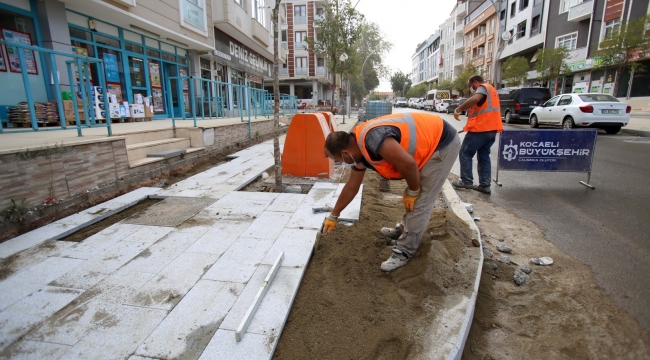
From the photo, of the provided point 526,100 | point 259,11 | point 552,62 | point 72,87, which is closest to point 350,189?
point 72,87

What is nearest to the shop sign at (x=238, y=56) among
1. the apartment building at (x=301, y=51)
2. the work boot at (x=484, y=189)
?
the work boot at (x=484, y=189)

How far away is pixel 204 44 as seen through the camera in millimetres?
13148

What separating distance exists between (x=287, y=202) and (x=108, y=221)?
2.12m

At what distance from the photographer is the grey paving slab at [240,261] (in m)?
2.70

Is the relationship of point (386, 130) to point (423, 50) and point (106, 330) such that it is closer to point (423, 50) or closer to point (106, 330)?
point (106, 330)

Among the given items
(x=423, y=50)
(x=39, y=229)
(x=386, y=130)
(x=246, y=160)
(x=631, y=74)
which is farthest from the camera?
(x=423, y=50)

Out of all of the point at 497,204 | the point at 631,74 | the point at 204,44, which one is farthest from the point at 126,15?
the point at 631,74

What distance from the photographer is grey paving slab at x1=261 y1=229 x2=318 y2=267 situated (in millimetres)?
2918

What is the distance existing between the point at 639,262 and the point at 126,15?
1130 cm

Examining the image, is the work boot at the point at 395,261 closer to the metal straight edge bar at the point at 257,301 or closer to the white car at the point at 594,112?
the metal straight edge bar at the point at 257,301

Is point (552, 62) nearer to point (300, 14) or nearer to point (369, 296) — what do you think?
point (369, 296)

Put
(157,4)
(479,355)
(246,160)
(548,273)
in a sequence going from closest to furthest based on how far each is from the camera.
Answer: (479,355) < (548,273) < (246,160) < (157,4)

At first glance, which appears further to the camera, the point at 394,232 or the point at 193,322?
the point at 394,232

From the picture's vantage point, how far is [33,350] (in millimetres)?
1921
